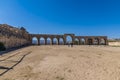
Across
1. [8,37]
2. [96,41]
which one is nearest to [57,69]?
[8,37]

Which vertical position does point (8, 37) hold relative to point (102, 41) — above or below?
above

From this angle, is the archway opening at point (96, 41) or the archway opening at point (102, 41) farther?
the archway opening at point (96, 41)

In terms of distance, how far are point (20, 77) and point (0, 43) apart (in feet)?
57.3

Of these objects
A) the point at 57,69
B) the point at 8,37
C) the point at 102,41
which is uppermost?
the point at 8,37

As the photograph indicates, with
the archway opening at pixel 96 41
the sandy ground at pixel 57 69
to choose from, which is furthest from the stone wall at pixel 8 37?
the archway opening at pixel 96 41

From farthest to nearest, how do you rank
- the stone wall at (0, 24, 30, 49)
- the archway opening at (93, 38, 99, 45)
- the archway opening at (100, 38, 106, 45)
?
the archway opening at (93, 38, 99, 45)
the archway opening at (100, 38, 106, 45)
the stone wall at (0, 24, 30, 49)

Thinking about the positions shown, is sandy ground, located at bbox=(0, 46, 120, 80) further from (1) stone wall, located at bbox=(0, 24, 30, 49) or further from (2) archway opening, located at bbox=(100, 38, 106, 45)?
(2) archway opening, located at bbox=(100, 38, 106, 45)

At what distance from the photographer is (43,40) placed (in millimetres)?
56969

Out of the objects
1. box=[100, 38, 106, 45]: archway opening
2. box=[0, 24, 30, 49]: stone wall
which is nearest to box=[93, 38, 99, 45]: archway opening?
box=[100, 38, 106, 45]: archway opening

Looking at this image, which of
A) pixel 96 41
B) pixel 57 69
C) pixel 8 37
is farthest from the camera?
pixel 96 41

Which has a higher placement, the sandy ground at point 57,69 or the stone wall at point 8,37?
the stone wall at point 8,37

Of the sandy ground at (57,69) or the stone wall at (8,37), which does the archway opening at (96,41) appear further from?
the sandy ground at (57,69)

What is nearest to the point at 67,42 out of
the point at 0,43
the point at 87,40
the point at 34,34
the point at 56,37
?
the point at 56,37

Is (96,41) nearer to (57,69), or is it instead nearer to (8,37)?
(8,37)
